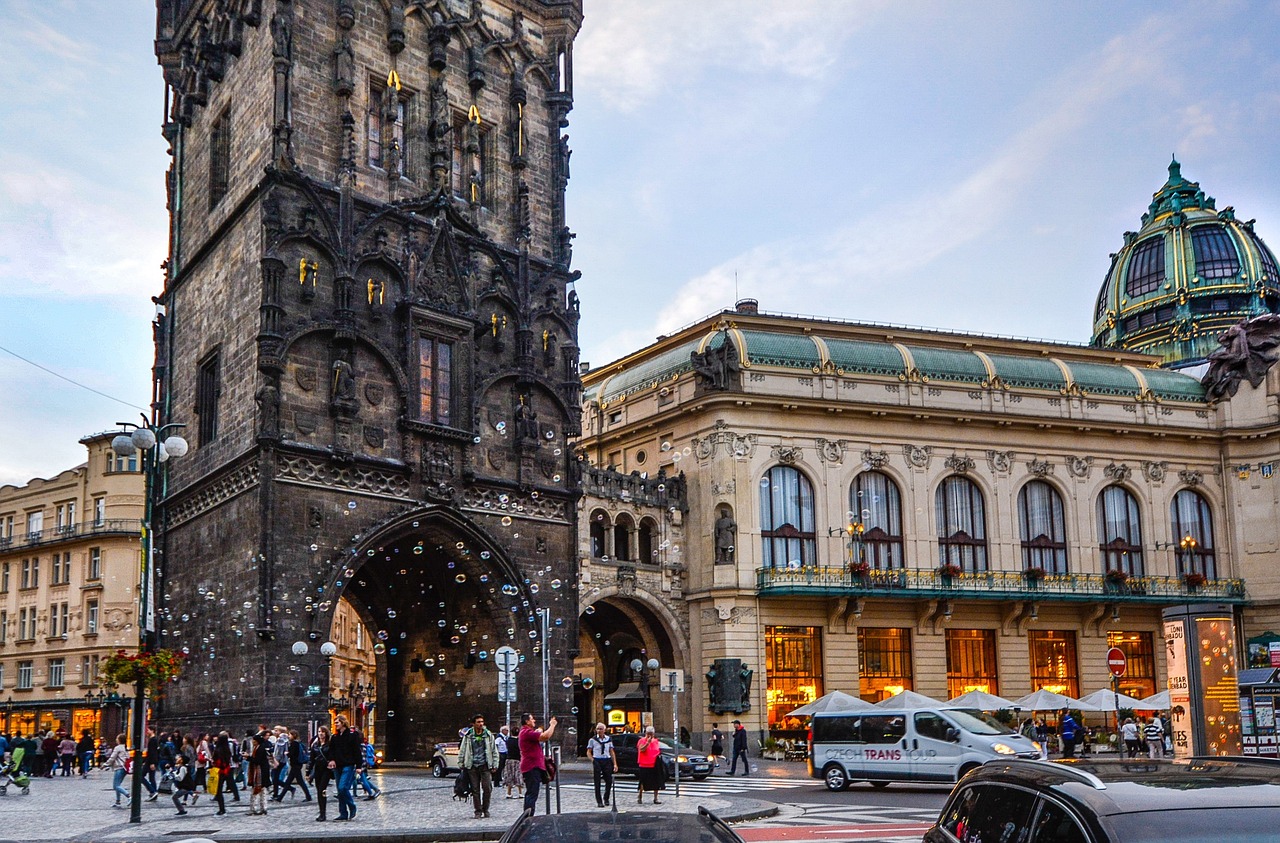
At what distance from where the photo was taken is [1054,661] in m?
57.9

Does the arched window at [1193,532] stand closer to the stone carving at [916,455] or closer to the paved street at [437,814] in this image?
the stone carving at [916,455]

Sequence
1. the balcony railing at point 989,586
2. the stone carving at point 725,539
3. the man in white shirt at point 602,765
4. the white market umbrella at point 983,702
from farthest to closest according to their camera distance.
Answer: the balcony railing at point 989,586
the stone carving at point 725,539
the white market umbrella at point 983,702
the man in white shirt at point 602,765

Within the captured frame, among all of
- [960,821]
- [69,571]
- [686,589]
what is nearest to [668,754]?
[686,589]

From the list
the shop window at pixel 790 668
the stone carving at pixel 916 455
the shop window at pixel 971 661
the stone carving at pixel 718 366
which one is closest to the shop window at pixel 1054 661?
the shop window at pixel 971 661

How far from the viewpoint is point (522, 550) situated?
42.3 meters

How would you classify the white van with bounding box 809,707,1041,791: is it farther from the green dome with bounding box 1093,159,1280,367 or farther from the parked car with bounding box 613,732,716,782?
the green dome with bounding box 1093,159,1280,367

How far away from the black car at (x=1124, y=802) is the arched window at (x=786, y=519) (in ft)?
150

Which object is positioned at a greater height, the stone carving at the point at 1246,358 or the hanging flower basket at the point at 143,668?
the stone carving at the point at 1246,358

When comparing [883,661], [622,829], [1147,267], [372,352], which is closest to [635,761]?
[372,352]

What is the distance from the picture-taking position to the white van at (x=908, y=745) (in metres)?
29.4

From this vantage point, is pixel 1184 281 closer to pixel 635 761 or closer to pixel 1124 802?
pixel 635 761

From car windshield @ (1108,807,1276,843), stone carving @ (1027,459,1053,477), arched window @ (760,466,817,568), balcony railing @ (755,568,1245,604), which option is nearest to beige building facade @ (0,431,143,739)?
arched window @ (760,466,817,568)

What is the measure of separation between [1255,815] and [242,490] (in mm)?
34558

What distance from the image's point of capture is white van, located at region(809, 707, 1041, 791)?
96.6 feet
